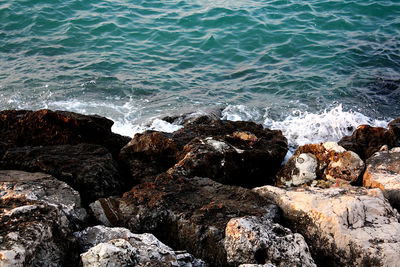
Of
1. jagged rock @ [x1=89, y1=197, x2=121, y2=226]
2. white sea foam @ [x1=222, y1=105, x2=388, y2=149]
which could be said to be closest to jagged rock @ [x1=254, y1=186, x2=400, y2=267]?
jagged rock @ [x1=89, y1=197, x2=121, y2=226]

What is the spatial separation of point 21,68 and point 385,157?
32.2 feet

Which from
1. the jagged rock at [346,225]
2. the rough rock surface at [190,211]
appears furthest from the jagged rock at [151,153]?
the jagged rock at [346,225]

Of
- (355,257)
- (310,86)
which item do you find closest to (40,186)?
(355,257)

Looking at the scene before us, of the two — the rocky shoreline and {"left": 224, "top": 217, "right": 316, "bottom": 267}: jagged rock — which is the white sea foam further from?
{"left": 224, "top": 217, "right": 316, "bottom": 267}: jagged rock

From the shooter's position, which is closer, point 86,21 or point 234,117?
point 234,117

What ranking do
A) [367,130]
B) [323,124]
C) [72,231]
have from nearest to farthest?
1. [72,231]
2. [367,130]
3. [323,124]

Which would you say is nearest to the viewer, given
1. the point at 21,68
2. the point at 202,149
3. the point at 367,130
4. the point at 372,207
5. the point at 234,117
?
the point at 372,207

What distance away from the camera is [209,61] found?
464 inches

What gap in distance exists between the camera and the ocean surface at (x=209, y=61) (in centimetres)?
938

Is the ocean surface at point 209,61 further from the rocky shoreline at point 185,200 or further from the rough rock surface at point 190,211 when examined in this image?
the rough rock surface at point 190,211

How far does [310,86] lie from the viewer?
10.4m

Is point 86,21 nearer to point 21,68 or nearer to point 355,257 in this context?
point 21,68

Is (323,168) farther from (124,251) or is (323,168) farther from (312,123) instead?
(124,251)

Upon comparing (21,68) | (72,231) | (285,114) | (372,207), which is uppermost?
(72,231)
